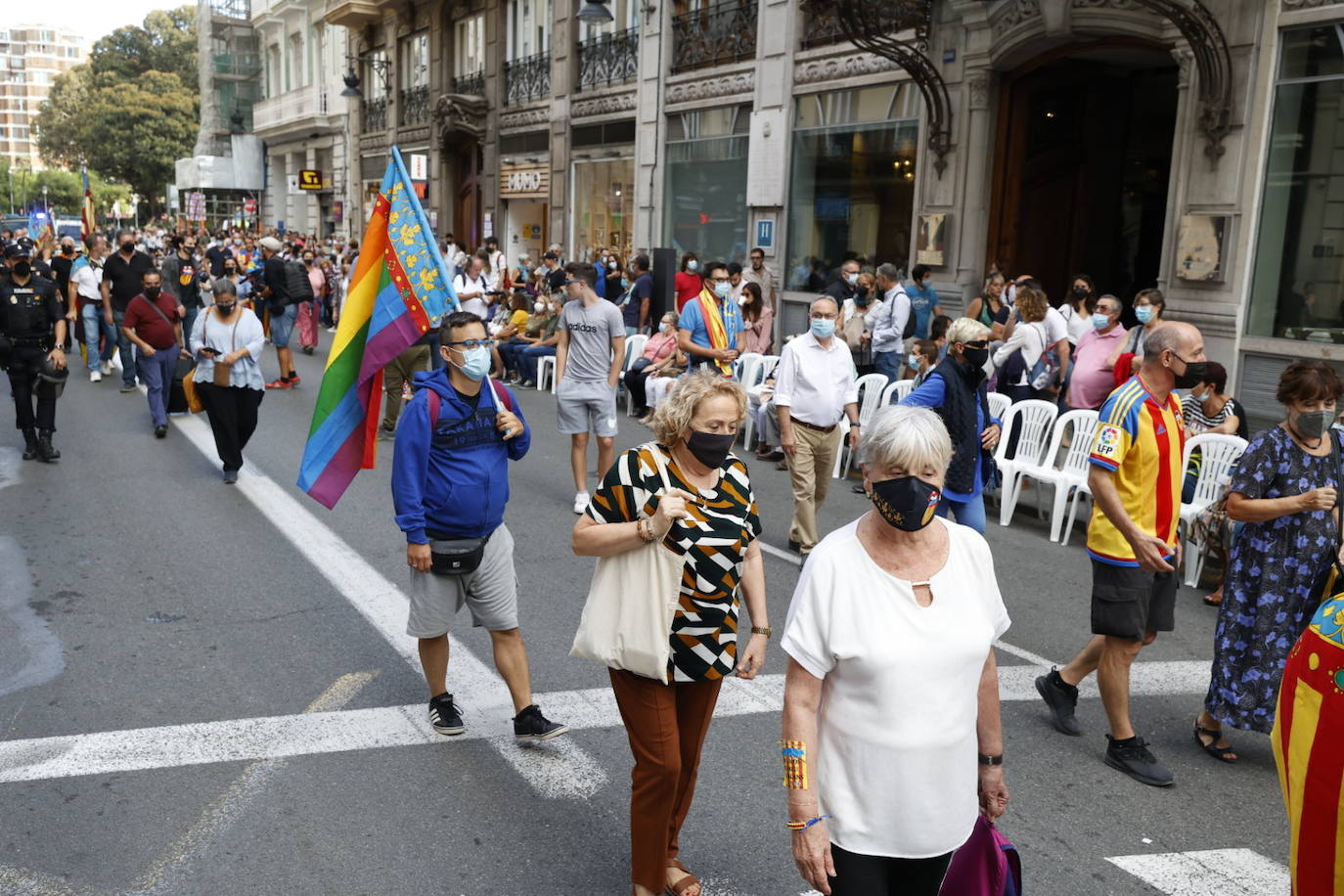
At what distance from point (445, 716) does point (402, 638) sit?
1305 millimetres

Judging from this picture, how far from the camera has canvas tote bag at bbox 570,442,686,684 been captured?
3480mm

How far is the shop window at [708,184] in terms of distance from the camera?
20625 millimetres

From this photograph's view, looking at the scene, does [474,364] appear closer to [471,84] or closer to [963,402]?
[963,402]

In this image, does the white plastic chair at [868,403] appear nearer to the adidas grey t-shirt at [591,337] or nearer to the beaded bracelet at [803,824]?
the adidas grey t-shirt at [591,337]

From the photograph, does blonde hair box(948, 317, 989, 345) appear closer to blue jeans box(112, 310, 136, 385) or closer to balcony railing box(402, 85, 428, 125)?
blue jeans box(112, 310, 136, 385)

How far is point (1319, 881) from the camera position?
7.89 ft

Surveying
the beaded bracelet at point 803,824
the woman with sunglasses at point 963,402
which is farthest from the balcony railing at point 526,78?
the beaded bracelet at point 803,824

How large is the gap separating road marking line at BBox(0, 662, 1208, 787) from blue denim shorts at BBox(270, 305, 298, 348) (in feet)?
38.8

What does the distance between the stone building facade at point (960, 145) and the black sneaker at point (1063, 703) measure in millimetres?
8161

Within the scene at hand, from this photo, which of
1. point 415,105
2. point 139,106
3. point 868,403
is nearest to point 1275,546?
point 868,403

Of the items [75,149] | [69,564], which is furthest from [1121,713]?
[75,149]

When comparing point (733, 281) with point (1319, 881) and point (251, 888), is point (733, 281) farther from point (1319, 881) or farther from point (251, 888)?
point (1319, 881)

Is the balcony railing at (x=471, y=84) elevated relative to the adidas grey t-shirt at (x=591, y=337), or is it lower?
elevated

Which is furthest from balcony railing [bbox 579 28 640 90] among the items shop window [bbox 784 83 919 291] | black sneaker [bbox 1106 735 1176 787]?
black sneaker [bbox 1106 735 1176 787]
